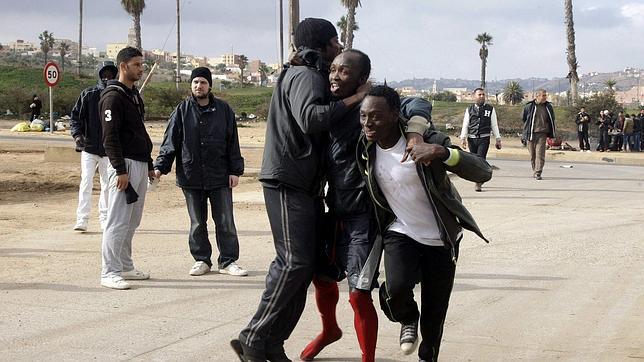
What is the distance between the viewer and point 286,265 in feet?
16.9

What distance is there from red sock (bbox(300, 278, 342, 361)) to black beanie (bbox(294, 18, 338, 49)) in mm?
1355

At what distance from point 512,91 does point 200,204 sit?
9886 centimetres

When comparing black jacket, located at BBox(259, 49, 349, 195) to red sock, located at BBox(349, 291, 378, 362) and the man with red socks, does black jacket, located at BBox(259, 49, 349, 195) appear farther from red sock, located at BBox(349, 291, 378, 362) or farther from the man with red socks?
red sock, located at BBox(349, 291, 378, 362)

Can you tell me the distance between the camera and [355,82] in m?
4.94

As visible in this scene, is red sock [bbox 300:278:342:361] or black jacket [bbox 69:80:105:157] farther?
black jacket [bbox 69:80:105:157]

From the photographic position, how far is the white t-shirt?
16.0ft

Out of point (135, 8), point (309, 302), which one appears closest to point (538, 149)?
point (309, 302)

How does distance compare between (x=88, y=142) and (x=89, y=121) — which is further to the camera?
(x=88, y=142)

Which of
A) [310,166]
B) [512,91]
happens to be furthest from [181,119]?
[512,91]

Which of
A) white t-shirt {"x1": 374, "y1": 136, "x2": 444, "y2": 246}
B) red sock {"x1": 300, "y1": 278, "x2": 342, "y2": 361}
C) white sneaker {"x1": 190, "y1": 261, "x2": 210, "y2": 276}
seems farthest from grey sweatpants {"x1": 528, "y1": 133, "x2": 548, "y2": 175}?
white t-shirt {"x1": 374, "y1": 136, "x2": 444, "y2": 246}

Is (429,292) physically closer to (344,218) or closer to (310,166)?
(344,218)

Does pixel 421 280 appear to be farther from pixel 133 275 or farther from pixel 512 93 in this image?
pixel 512 93

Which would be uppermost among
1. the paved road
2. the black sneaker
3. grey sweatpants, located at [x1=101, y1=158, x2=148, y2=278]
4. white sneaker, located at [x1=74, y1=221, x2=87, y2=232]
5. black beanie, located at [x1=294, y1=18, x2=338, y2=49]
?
black beanie, located at [x1=294, y1=18, x2=338, y2=49]

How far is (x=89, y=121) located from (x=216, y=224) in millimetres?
2853
